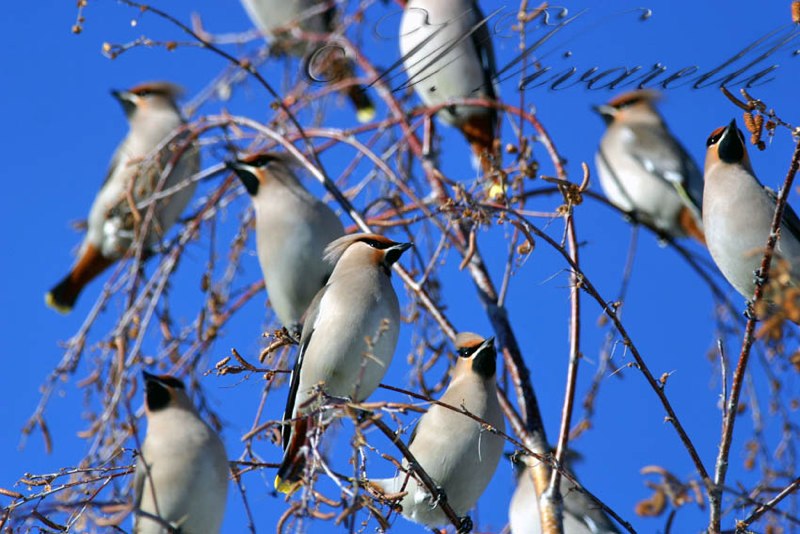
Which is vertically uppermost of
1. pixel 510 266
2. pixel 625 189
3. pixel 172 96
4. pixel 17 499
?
pixel 172 96

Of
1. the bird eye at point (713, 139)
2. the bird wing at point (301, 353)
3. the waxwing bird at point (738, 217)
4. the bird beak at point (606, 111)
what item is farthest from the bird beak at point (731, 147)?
the bird beak at point (606, 111)

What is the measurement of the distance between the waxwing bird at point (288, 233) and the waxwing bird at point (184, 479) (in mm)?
823

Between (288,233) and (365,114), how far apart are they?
1878mm

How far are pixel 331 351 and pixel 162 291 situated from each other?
3.28 ft

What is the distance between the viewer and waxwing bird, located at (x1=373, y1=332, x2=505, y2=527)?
3.53 meters

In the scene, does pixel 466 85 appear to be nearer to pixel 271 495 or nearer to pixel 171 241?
pixel 171 241

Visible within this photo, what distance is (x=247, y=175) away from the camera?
4.59m

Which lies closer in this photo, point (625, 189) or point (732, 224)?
point (732, 224)

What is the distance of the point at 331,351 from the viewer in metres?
3.35

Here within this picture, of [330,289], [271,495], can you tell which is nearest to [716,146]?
[330,289]

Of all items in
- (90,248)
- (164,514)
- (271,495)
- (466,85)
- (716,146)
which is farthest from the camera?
(90,248)

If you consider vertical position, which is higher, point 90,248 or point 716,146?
point 90,248

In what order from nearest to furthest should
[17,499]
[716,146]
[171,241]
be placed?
1. [17,499]
2. [716,146]
3. [171,241]

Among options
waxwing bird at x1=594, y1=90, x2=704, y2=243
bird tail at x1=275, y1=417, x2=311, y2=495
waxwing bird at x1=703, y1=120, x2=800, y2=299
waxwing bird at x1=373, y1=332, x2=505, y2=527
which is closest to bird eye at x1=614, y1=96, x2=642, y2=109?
waxwing bird at x1=594, y1=90, x2=704, y2=243
